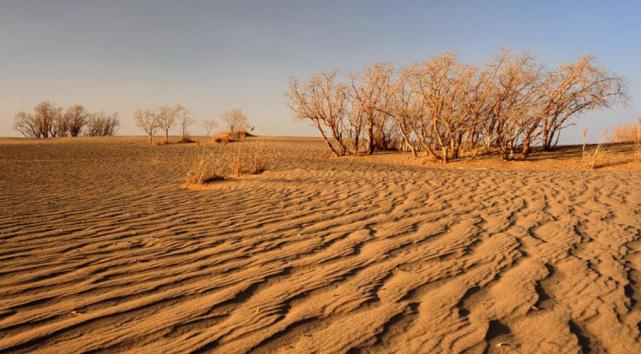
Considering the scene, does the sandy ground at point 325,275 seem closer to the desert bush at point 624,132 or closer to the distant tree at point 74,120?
the desert bush at point 624,132

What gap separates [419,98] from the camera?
15.0m

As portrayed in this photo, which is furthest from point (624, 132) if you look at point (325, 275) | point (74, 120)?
point (74, 120)

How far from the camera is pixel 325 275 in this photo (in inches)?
118

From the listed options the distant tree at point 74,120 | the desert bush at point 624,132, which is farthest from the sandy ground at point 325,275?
the distant tree at point 74,120

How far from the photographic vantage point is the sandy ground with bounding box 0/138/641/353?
2131 mm

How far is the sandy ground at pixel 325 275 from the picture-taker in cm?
213

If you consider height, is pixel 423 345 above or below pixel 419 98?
below

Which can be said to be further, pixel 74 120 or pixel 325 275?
pixel 74 120

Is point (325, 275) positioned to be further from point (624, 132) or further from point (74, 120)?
point (74, 120)

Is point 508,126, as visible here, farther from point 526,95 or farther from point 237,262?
point 237,262

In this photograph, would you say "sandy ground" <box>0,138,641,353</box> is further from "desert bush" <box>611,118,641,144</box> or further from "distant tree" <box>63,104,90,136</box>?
"distant tree" <box>63,104,90,136</box>

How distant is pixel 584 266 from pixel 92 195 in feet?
22.6

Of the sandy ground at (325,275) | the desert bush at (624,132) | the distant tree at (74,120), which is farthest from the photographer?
the distant tree at (74,120)

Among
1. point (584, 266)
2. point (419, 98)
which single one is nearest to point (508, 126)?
point (419, 98)
